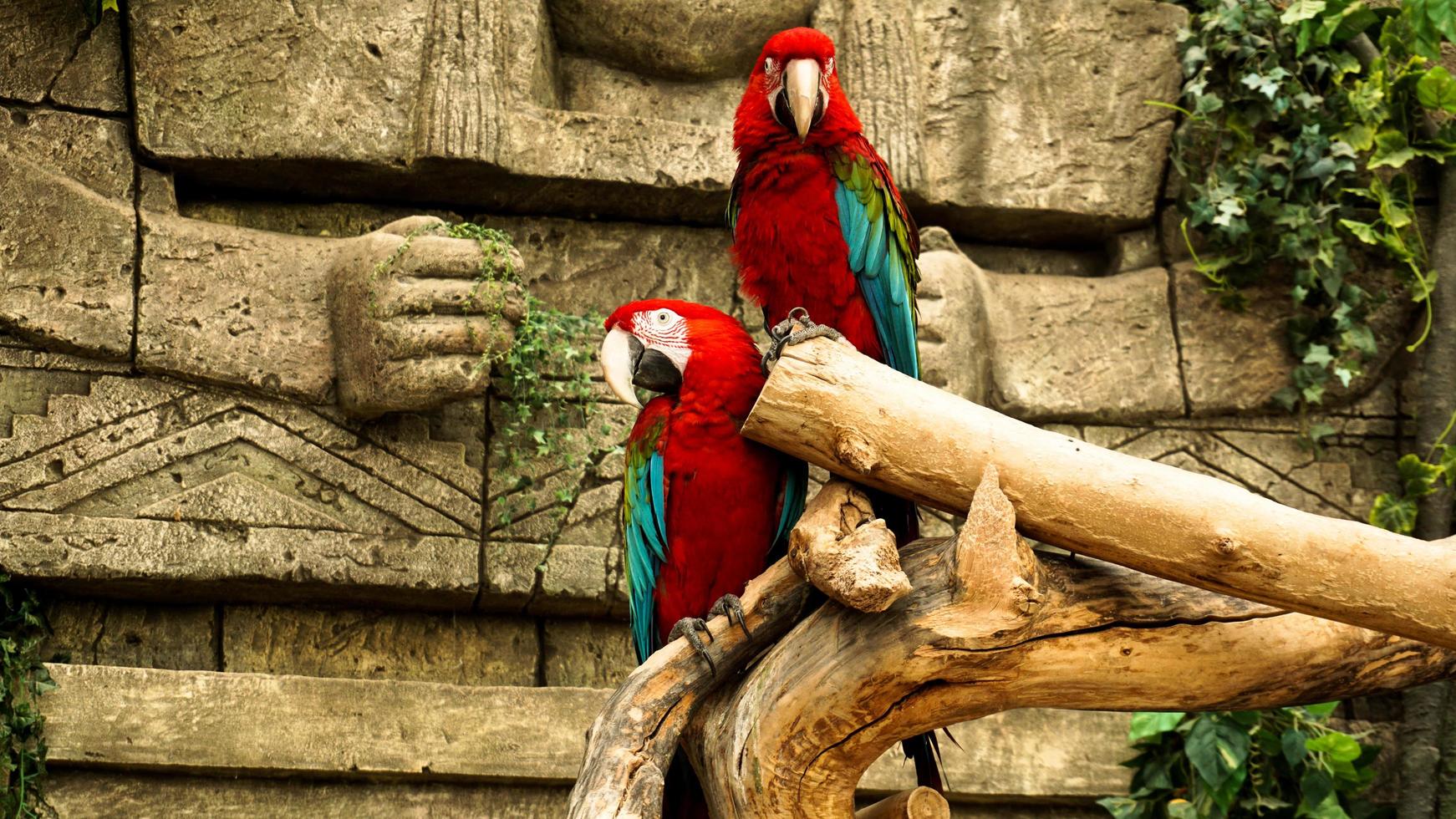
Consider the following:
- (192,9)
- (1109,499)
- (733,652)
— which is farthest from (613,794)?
(192,9)

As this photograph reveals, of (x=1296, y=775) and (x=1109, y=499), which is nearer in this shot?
(x=1109, y=499)

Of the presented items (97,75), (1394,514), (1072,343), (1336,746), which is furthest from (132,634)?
(1394,514)

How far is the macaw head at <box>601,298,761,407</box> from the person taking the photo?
284 cm

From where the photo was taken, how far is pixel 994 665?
2.28 m

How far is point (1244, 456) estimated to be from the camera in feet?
14.2

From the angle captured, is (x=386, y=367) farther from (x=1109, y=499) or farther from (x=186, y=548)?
(x=1109, y=499)

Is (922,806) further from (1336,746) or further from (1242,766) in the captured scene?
(1336,746)

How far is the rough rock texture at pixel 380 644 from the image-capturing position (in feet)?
12.5

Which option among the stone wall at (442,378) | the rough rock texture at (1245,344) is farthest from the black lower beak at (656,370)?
the rough rock texture at (1245,344)

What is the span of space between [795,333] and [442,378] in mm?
1390

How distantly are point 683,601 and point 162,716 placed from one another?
57.4 inches

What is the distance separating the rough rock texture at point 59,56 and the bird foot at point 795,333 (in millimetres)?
2201

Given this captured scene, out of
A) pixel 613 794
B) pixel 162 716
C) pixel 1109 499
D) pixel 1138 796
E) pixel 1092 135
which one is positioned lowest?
pixel 1138 796

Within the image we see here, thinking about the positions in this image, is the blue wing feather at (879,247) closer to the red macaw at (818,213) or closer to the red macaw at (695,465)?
the red macaw at (818,213)
